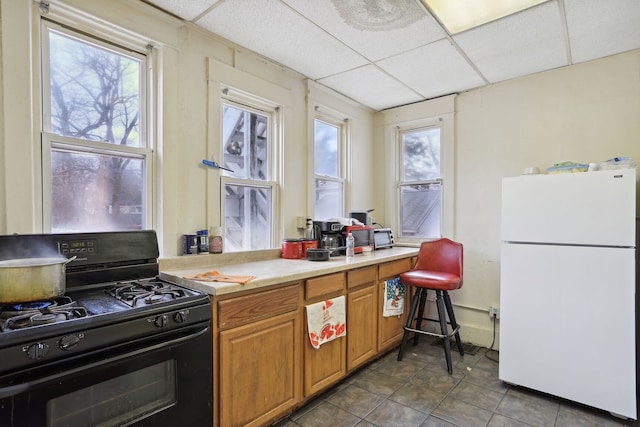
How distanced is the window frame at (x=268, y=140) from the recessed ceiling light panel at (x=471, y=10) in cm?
135

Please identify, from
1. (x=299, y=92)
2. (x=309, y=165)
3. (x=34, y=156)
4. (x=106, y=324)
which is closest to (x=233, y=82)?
(x=299, y=92)

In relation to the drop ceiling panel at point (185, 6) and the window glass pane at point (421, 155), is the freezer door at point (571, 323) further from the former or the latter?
the drop ceiling panel at point (185, 6)

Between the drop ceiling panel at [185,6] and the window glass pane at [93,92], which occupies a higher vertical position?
the drop ceiling panel at [185,6]

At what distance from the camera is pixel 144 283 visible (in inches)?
69.7

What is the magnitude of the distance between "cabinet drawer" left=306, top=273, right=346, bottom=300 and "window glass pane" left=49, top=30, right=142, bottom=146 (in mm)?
1369

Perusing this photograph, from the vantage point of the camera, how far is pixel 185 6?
1.98 m

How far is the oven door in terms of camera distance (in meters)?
1.09

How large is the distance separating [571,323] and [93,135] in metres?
3.11

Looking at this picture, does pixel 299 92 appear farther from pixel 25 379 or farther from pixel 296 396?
pixel 25 379

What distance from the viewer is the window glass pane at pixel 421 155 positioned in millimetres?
3572

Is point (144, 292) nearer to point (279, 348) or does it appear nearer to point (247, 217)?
point (279, 348)

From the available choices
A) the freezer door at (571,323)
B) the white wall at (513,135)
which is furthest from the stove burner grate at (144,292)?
the white wall at (513,135)

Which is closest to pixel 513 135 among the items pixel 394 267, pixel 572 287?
pixel 572 287

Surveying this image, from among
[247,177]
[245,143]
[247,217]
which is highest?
[245,143]
